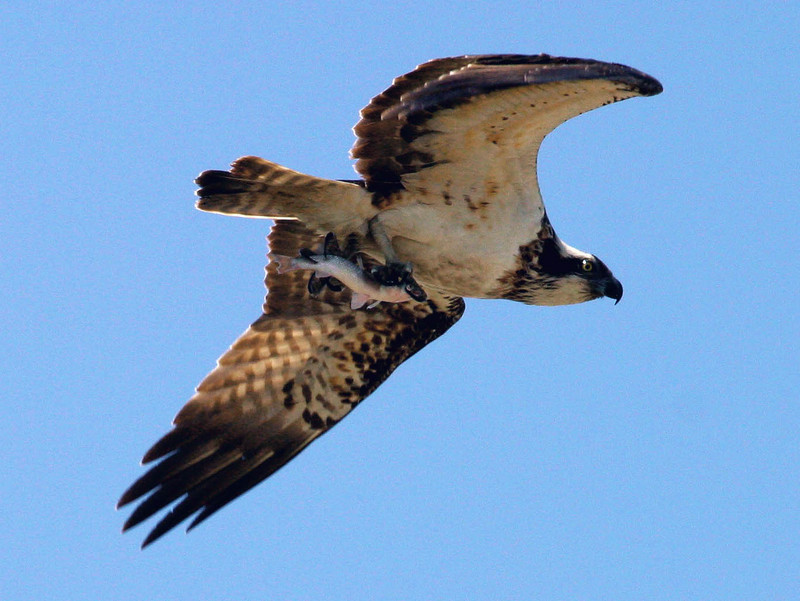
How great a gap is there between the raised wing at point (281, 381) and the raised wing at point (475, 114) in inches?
46.2

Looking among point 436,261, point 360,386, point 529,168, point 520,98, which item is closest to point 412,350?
point 360,386

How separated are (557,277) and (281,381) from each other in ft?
7.75

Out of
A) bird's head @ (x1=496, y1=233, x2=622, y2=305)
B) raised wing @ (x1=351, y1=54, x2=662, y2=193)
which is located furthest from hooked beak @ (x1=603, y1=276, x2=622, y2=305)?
raised wing @ (x1=351, y1=54, x2=662, y2=193)

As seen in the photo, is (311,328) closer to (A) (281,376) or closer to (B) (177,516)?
(A) (281,376)

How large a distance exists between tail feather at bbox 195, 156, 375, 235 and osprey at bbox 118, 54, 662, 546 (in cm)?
1

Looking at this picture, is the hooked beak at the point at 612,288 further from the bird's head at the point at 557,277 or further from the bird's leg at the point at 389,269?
the bird's leg at the point at 389,269

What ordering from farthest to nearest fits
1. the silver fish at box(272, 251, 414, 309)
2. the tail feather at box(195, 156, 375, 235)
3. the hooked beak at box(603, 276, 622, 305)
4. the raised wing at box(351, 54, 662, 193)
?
the hooked beak at box(603, 276, 622, 305), the silver fish at box(272, 251, 414, 309), the tail feather at box(195, 156, 375, 235), the raised wing at box(351, 54, 662, 193)

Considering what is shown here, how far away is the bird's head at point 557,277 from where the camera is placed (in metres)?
9.80

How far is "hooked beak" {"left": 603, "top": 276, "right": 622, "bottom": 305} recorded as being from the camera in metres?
10.1

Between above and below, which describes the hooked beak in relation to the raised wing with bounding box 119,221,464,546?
above

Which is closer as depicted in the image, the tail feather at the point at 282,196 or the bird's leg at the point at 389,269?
the tail feather at the point at 282,196

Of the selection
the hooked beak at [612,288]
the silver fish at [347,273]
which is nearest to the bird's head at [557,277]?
the hooked beak at [612,288]

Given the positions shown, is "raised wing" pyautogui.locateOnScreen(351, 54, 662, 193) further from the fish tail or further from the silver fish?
the fish tail

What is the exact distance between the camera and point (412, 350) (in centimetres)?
1098
